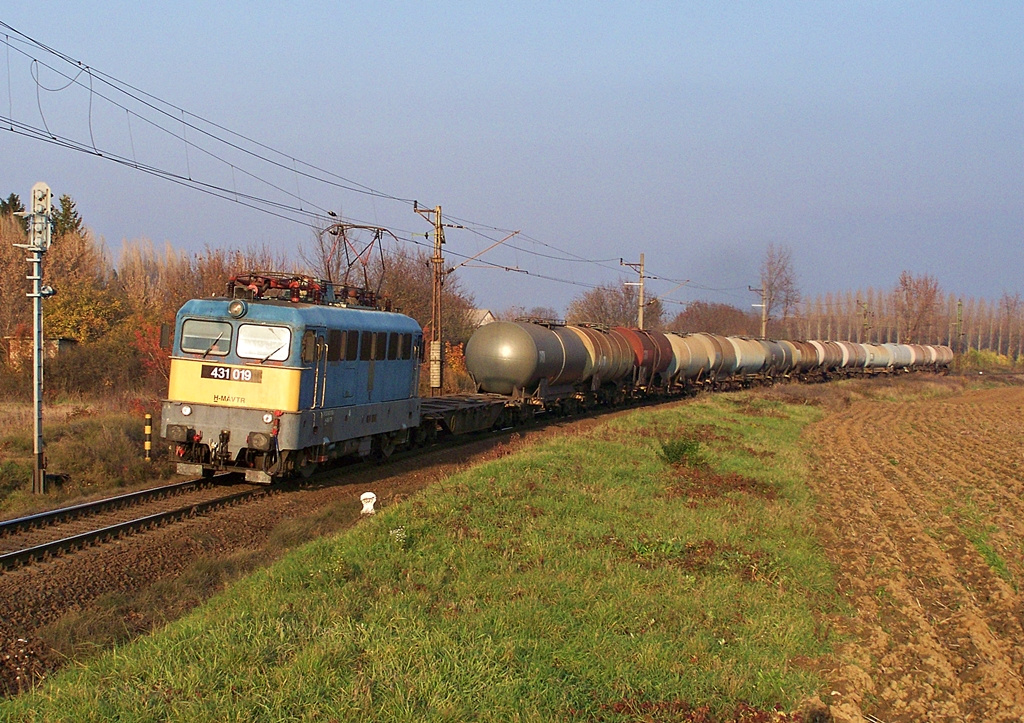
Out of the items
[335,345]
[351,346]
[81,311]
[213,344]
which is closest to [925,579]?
[335,345]

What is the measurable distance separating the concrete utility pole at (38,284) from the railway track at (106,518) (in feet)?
5.57

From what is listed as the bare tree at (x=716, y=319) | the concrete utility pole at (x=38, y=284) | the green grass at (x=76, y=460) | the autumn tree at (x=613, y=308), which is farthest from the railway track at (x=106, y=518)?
the bare tree at (x=716, y=319)

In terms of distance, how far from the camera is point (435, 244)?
2850cm

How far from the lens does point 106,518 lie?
1146 cm

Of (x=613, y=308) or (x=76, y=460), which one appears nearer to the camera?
(x=76, y=460)

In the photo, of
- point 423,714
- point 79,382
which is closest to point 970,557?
point 423,714

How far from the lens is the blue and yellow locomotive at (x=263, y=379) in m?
13.1

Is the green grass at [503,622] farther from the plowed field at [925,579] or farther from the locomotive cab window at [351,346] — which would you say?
the locomotive cab window at [351,346]

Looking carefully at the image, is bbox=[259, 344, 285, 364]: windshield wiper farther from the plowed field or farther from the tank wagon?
the tank wagon

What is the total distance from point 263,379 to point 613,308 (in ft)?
188

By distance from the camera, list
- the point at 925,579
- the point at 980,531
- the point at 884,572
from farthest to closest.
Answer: the point at 980,531 → the point at 884,572 → the point at 925,579

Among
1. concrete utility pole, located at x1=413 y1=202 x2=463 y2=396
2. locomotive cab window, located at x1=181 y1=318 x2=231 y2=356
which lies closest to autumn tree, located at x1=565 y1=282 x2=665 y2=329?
concrete utility pole, located at x1=413 y1=202 x2=463 y2=396

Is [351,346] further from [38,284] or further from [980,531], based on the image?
[980,531]

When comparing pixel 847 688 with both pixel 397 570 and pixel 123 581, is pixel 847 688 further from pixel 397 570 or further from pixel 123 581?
pixel 123 581
